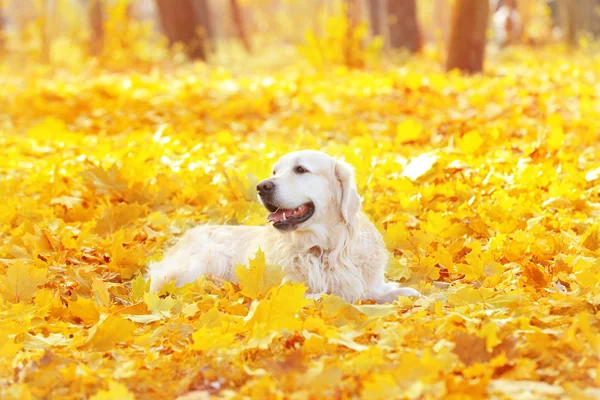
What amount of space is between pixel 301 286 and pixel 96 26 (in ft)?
60.3

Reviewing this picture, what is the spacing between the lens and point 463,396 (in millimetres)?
2467

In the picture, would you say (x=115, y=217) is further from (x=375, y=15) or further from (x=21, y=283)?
(x=375, y=15)

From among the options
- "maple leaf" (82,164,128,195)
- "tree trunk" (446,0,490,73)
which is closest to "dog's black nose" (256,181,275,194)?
"maple leaf" (82,164,128,195)

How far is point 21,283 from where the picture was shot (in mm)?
3658

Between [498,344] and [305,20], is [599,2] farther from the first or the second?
[305,20]

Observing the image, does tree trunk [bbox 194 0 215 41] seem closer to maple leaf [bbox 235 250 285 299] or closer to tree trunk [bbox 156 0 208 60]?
tree trunk [bbox 156 0 208 60]

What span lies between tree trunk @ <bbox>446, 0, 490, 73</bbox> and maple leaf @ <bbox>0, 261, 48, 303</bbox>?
29.6 ft

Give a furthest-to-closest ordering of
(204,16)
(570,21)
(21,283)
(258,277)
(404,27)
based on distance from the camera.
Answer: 1. (204,16)
2. (404,27)
3. (570,21)
4. (21,283)
5. (258,277)

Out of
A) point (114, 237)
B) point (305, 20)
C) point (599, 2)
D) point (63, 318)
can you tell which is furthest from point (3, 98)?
point (305, 20)

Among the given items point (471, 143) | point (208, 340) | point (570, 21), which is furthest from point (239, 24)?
point (208, 340)

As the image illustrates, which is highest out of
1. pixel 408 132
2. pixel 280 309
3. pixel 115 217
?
pixel 280 309

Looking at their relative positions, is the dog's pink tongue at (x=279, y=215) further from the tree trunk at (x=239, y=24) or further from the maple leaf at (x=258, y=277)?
the tree trunk at (x=239, y=24)

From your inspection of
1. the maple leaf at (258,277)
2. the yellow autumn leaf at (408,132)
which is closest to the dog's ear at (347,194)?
the maple leaf at (258,277)

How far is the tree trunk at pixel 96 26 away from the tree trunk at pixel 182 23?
1849 millimetres
